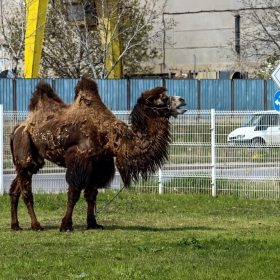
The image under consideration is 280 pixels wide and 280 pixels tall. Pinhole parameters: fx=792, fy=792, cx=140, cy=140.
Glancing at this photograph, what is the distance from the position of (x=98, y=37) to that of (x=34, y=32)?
929cm

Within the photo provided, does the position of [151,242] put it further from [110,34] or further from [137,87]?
[110,34]

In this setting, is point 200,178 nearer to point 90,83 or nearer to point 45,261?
point 90,83

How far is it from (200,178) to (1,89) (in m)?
15.5

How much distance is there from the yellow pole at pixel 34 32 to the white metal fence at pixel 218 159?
16.5 m

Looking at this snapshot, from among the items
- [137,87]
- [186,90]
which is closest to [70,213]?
[137,87]

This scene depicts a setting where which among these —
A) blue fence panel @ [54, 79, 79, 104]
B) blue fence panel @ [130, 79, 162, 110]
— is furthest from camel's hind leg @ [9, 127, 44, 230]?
blue fence panel @ [130, 79, 162, 110]

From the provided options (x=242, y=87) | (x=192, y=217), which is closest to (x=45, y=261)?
(x=192, y=217)

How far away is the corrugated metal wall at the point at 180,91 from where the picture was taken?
32656 mm

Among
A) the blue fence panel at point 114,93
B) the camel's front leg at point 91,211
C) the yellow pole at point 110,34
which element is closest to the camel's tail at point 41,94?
the camel's front leg at point 91,211

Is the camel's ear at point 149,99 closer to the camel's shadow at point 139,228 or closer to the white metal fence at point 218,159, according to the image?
the camel's shadow at point 139,228

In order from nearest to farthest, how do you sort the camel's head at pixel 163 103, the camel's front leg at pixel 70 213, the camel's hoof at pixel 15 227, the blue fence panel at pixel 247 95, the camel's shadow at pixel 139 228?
the camel's head at pixel 163 103 < the camel's front leg at pixel 70 213 < the camel's shadow at pixel 139 228 < the camel's hoof at pixel 15 227 < the blue fence panel at pixel 247 95

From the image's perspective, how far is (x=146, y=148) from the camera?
12.7 m

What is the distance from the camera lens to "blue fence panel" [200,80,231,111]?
34.6 meters

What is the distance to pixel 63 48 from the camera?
Answer: 43.2 m
